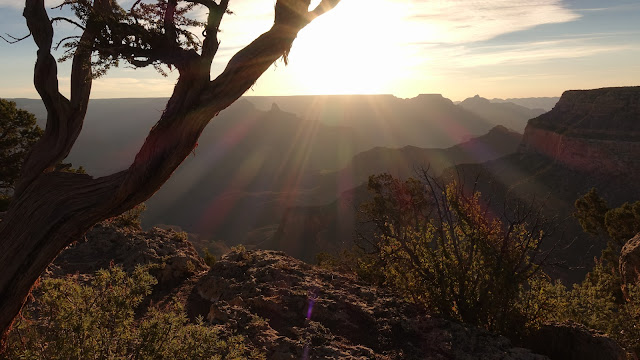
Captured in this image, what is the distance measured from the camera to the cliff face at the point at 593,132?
4809cm

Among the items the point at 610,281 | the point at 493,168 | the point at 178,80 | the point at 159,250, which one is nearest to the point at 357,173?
the point at 493,168

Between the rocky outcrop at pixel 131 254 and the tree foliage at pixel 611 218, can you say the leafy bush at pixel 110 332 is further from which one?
the tree foliage at pixel 611 218

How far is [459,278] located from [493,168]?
6197 cm

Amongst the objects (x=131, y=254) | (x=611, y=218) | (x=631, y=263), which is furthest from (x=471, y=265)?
(x=611, y=218)

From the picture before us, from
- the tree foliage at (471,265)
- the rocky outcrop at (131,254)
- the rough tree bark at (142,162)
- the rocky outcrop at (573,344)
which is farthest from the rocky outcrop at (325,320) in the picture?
the rough tree bark at (142,162)

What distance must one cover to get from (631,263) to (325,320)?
10918 millimetres

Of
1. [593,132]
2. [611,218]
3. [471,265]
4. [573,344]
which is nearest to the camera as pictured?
[573,344]

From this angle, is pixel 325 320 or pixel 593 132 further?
pixel 593 132

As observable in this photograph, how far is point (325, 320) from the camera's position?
655 centimetres

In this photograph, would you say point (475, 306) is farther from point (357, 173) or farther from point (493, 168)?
point (357, 173)

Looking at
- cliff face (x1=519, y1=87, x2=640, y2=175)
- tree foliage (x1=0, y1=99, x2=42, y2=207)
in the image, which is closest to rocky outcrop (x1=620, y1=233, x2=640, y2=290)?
tree foliage (x1=0, y1=99, x2=42, y2=207)

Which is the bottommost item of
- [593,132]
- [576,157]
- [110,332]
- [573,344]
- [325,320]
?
[573,344]

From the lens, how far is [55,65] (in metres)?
4.74

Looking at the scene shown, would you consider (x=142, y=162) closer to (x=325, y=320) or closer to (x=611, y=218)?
(x=325, y=320)
